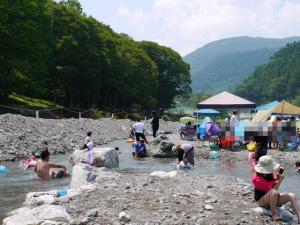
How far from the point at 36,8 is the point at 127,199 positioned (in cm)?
4340

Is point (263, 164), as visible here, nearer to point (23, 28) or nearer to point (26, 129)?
point (26, 129)

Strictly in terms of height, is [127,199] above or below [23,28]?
below

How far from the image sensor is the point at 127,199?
11.7m

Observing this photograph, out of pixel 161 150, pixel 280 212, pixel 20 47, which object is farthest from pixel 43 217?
pixel 20 47

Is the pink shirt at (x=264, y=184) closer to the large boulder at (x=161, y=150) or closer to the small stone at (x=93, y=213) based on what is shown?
the small stone at (x=93, y=213)

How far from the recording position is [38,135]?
29.9 m

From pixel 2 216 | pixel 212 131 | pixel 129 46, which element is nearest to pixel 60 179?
pixel 2 216

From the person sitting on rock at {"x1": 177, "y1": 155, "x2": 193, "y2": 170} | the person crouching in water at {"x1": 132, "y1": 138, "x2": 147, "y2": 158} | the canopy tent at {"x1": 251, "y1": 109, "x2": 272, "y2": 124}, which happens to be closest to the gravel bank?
the person sitting on rock at {"x1": 177, "y1": 155, "x2": 193, "y2": 170}

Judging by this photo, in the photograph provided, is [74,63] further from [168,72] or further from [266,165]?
[266,165]

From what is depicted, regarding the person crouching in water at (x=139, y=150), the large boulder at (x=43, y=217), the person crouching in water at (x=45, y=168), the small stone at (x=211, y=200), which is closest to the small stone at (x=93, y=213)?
the large boulder at (x=43, y=217)

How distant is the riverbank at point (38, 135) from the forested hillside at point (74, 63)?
462 inches

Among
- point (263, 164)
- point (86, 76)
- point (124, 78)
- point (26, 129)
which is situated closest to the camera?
point (263, 164)

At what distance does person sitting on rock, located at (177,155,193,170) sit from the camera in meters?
20.5

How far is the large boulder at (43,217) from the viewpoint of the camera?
9945mm
